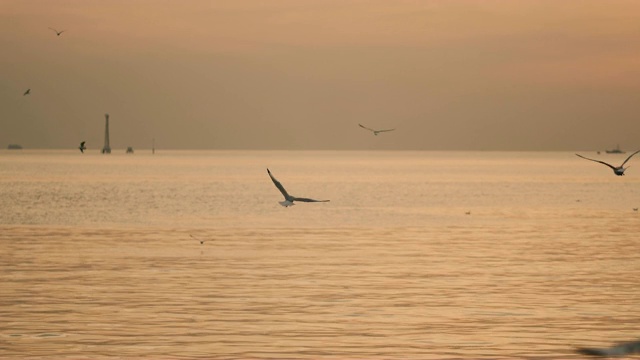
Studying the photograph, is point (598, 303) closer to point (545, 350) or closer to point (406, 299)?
point (406, 299)

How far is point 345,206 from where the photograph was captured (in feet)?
276

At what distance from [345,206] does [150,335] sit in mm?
62516

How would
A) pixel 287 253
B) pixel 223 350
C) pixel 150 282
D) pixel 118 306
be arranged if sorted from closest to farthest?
1. pixel 223 350
2. pixel 118 306
3. pixel 150 282
4. pixel 287 253

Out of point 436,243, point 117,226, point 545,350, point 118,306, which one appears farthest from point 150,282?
point 117,226

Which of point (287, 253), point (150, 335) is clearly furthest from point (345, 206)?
point (150, 335)

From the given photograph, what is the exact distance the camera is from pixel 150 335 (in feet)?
71.2

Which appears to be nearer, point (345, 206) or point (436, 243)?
point (436, 243)

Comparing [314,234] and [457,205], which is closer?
[314,234]

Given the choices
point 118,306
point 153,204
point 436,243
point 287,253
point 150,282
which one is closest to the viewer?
point 118,306

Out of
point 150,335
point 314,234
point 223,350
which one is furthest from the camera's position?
point 314,234

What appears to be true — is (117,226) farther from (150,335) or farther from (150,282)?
(150,335)

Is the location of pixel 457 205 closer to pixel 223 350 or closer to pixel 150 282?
pixel 150 282

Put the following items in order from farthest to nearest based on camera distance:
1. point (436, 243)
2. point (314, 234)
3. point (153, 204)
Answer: point (153, 204) < point (314, 234) < point (436, 243)

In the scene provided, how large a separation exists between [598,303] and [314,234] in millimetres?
25834
